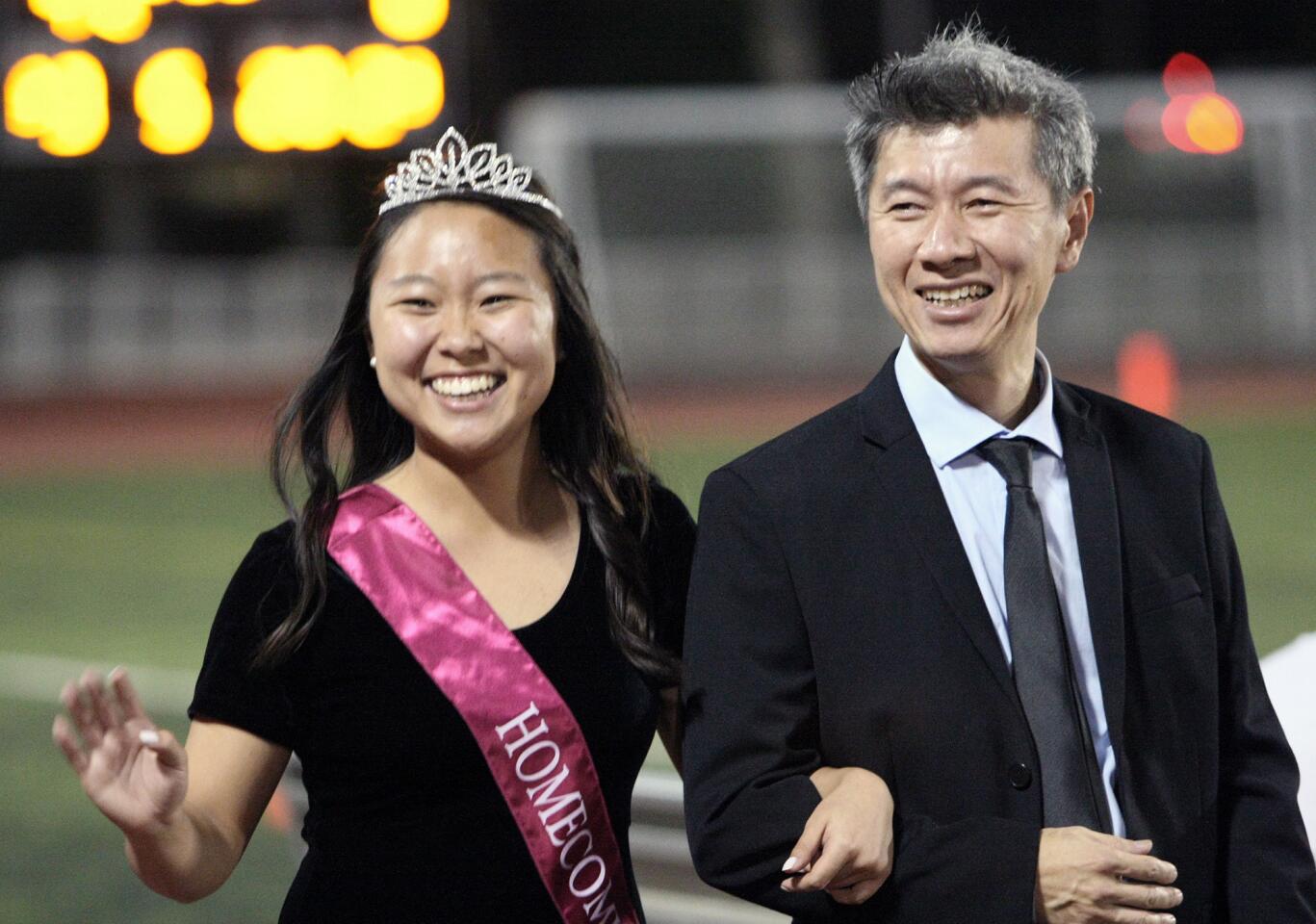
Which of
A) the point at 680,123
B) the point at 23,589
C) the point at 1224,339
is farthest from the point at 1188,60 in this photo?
the point at 23,589

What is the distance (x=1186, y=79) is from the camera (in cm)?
2297

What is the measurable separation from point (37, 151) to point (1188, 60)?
56.1 ft

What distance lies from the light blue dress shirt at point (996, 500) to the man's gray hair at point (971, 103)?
0.81ft

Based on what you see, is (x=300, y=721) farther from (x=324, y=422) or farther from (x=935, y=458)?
(x=935, y=458)

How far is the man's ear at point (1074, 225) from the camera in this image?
2166 mm

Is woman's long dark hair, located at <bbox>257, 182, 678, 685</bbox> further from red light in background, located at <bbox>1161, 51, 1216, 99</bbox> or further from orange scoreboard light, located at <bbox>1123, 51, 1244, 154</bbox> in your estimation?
red light in background, located at <bbox>1161, 51, 1216, 99</bbox>

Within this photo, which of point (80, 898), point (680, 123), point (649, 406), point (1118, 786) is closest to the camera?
point (1118, 786)

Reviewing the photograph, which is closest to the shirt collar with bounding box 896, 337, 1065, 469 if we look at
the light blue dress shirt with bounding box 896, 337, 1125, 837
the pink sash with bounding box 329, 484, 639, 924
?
the light blue dress shirt with bounding box 896, 337, 1125, 837

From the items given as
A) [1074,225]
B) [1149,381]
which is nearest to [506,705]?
[1074,225]

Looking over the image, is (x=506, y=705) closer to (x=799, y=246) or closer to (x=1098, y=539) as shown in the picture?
(x=1098, y=539)

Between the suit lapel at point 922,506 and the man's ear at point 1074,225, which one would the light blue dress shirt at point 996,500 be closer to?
the suit lapel at point 922,506

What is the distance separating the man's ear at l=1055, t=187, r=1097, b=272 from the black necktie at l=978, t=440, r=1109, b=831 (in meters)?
0.36

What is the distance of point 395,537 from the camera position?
2.37 meters

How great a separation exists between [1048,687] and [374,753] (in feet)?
2.75
